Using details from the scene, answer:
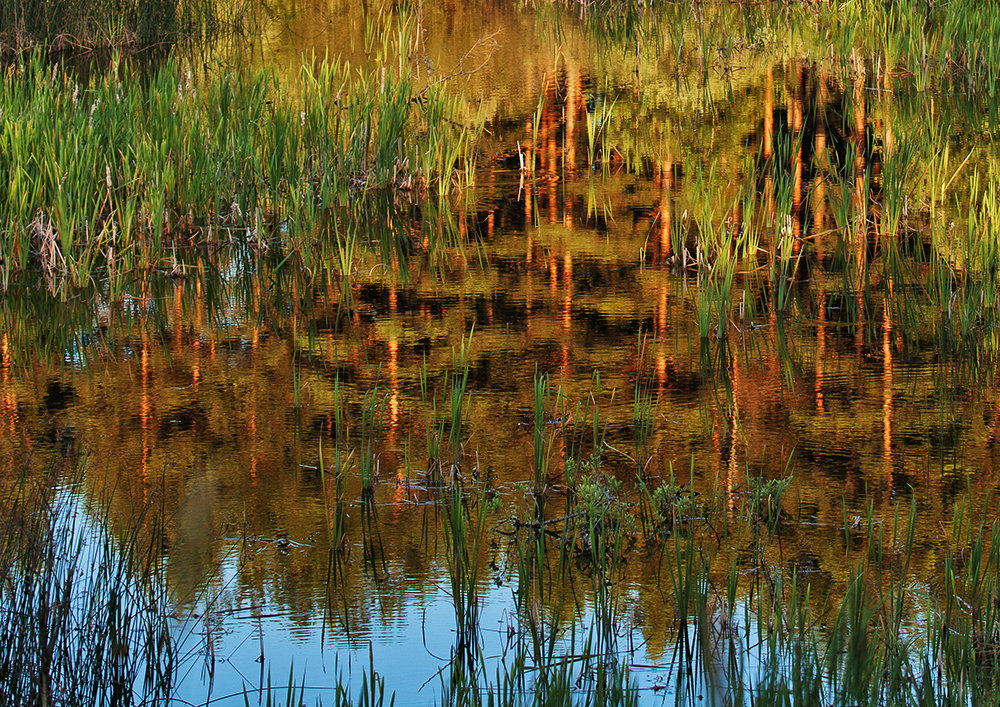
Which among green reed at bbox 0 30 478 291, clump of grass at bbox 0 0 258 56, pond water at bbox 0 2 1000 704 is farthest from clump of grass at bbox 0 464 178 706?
clump of grass at bbox 0 0 258 56

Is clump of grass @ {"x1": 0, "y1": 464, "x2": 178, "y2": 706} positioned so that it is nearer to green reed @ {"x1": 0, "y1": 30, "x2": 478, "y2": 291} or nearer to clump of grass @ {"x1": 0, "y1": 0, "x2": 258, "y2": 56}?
green reed @ {"x1": 0, "y1": 30, "x2": 478, "y2": 291}

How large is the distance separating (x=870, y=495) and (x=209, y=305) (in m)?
3.64

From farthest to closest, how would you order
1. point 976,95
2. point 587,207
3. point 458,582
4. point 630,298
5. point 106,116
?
Result: point 976,95 < point 587,207 < point 106,116 < point 630,298 < point 458,582

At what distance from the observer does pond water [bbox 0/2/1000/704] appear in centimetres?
340

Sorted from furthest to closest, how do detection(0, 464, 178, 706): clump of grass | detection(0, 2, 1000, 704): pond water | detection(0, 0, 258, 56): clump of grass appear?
detection(0, 0, 258, 56): clump of grass, detection(0, 2, 1000, 704): pond water, detection(0, 464, 178, 706): clump of grass

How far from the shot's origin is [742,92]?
11.8 m

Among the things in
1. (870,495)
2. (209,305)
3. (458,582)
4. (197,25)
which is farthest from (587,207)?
(197,25)

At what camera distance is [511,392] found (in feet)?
16.8

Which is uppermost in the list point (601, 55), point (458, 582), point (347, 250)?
point (601, 55)

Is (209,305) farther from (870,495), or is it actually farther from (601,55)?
(601,55)

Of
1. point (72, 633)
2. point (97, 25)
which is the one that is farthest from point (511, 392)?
point (97, 25)

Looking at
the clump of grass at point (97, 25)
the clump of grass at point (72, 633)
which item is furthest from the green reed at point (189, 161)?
the clump of grass at point (97, 25)

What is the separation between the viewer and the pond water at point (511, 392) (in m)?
3.40

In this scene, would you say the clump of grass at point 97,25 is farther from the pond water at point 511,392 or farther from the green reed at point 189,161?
the pond water at point 511,392
